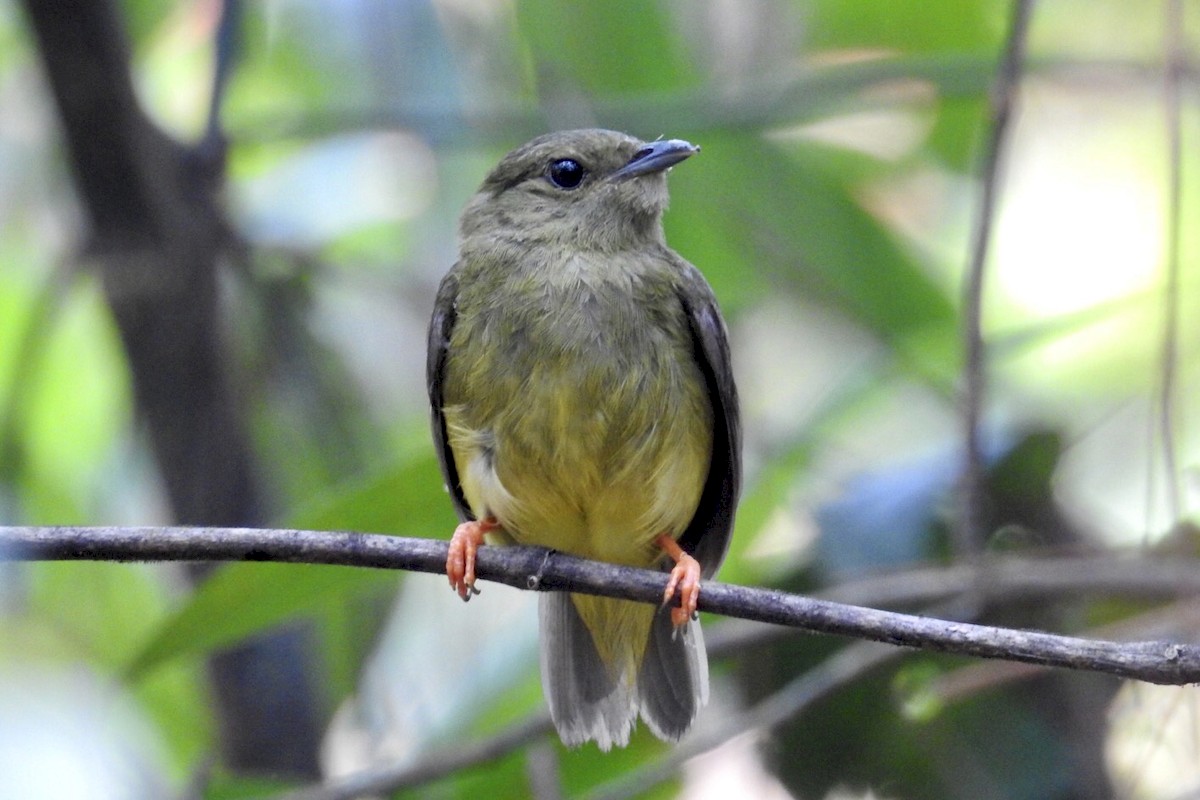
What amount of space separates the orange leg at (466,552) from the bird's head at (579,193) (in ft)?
2.42

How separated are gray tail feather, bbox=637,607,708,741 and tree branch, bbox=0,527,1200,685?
1.01 metres

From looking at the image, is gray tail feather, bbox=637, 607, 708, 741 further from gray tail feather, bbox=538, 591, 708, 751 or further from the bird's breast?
the bird's breast

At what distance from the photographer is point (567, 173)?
4.03 metres

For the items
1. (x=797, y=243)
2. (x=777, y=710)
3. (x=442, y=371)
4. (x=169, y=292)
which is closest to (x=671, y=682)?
(x=777, y=710)

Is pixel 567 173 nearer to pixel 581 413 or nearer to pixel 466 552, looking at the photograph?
pixel 581 413

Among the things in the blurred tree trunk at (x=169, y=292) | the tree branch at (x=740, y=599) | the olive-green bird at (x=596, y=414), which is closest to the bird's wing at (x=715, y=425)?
the olive-green bird at (x=596, y=414)

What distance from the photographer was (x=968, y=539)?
3535 millimetres

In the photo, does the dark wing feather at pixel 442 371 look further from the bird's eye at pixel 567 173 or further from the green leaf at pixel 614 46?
the green leaf at pixel 614 46

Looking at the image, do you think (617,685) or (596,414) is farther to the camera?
(617,685)

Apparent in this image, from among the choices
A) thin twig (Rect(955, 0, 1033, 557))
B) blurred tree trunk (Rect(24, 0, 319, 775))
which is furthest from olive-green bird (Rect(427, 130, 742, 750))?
blurred tree trunk (Rect(24, 0, 319, 775))

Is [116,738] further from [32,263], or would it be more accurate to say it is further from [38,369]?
[32,263]

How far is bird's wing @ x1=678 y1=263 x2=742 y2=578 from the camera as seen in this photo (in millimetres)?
3602

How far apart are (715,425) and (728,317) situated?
3.14 ft

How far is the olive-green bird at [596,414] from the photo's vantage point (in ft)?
11.3
